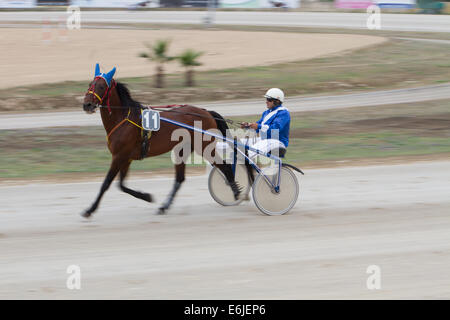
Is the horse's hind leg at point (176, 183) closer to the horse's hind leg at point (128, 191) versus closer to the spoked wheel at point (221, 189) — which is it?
the horse's hind leg at point (128, 191)

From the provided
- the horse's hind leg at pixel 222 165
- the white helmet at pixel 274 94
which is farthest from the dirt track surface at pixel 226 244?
the white helmet at pixel 274 94

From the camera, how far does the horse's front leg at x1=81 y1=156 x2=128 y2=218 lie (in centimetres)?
812

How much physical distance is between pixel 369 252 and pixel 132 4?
41228 mm

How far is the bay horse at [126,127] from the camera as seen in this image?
8117 mm

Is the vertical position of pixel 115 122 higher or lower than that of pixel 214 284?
higher

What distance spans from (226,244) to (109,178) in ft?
5.99

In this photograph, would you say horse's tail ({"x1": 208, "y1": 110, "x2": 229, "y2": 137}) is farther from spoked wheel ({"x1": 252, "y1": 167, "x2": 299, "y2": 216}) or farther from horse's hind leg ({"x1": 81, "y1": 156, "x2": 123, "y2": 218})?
horse's hind leg ({"x1": 81, "y1": 156, "x2": 123, "y2": 218})

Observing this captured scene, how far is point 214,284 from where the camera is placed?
589 cm

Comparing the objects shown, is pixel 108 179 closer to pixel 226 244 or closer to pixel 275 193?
pixel 226 244

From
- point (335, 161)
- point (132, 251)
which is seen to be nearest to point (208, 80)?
point (335, 161)

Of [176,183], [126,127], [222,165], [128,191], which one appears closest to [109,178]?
[128,191]

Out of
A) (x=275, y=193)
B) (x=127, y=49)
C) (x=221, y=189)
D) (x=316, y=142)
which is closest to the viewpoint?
(x=275, y=193)

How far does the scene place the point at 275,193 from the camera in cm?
849
